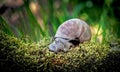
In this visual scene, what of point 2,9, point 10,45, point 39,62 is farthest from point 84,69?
point 2,9

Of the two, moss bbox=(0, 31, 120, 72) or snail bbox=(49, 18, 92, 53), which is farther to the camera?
snail bbox=(49, 18, 92, 53)

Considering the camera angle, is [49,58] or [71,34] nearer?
[49,58]

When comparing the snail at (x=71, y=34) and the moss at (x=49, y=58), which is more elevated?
the snail at (x=71, y=34)

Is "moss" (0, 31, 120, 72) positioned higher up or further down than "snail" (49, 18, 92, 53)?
further down

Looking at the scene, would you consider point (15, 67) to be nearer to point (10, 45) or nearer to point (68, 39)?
A: point (10, 45)
